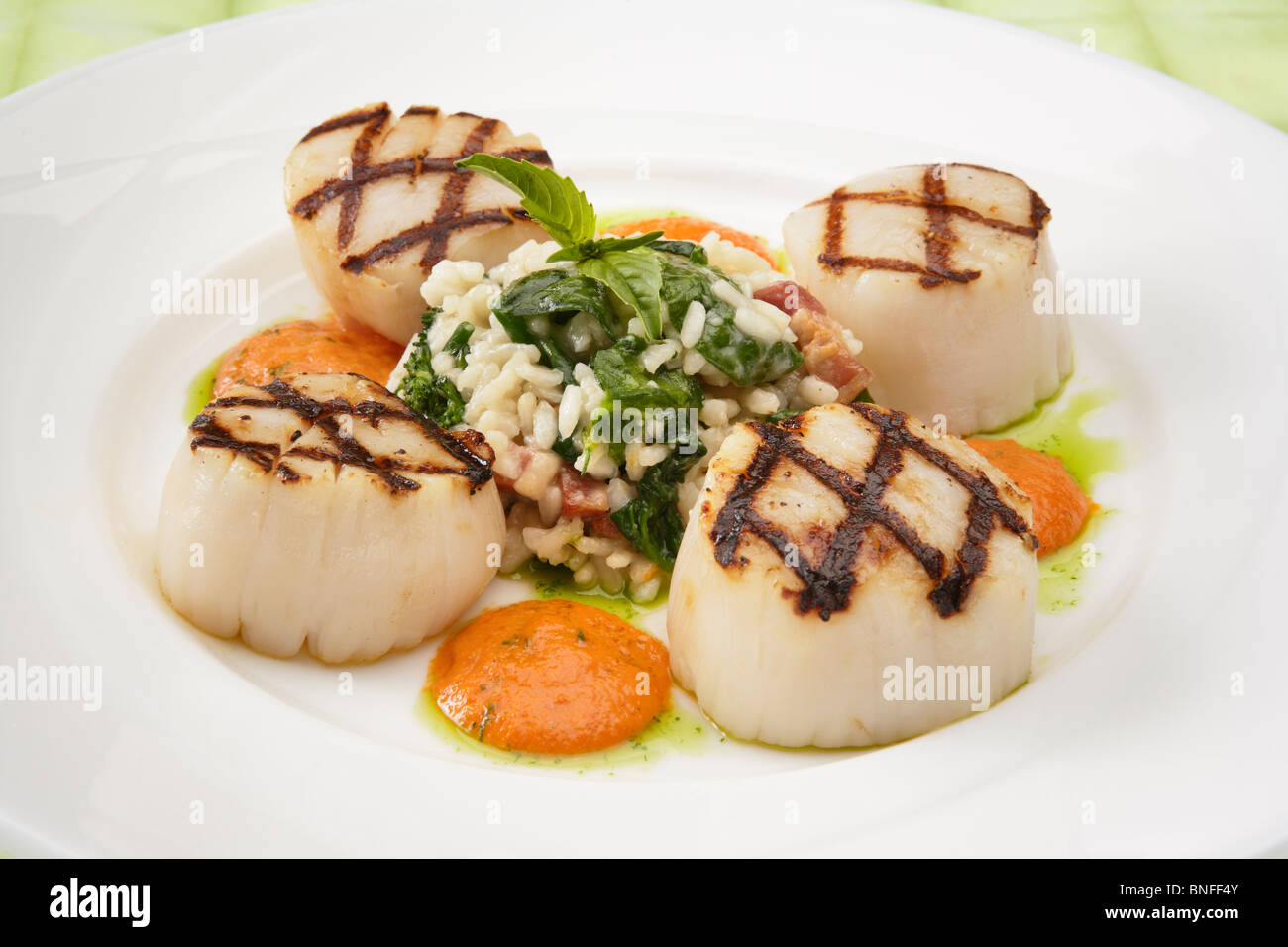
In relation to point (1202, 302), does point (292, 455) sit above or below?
below

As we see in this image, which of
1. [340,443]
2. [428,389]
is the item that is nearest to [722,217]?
[428,389]

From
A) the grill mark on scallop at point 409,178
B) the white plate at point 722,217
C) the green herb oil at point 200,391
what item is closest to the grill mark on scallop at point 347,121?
the grill mark on scallop at point 409,178

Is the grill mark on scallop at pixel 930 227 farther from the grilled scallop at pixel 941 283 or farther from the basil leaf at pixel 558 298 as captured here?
the basil leaf at pixel 558 298

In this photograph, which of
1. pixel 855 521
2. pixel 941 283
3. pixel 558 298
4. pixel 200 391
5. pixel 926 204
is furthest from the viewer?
pixel 200 391

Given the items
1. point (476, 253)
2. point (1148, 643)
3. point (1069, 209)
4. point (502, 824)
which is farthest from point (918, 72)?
point (502, 824)

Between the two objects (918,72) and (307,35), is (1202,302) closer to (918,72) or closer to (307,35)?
(918,72)

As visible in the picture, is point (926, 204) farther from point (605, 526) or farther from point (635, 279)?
point (605, 526)
